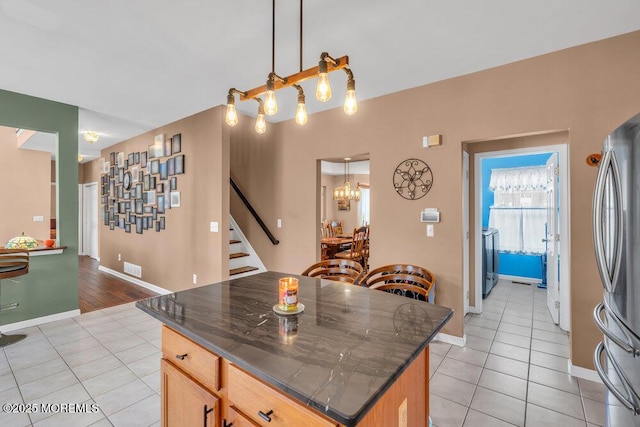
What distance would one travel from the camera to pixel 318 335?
1159 mm

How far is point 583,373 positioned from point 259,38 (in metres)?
3.68

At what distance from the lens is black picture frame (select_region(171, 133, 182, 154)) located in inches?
176

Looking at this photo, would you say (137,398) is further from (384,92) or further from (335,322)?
(384,92)

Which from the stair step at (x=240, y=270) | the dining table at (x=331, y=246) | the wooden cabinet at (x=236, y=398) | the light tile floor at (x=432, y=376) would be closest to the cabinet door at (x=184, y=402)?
the wooden cabinet at (x=236, y=398)

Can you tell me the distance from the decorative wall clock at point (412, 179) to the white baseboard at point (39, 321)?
4.20m

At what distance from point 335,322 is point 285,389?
19.5 inches

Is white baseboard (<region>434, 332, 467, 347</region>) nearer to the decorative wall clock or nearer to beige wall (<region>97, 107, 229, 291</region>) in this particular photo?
the decorative wall clock

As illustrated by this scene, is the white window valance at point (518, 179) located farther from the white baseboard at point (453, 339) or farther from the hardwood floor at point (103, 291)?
the hardwood floor at point (103, 291)

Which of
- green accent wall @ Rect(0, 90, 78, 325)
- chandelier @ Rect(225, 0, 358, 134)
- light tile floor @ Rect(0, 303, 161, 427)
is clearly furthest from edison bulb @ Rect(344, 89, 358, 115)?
green accent wall @ Rect(0, 90, 78, 325)

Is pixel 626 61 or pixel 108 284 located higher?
pixel 626 61

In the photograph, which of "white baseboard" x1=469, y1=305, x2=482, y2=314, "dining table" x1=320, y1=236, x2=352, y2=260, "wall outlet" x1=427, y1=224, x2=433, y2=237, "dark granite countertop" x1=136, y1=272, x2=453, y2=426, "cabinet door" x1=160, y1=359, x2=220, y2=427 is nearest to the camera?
"dark granite countertop" x1=136, y1=272, x2=453, y2=426

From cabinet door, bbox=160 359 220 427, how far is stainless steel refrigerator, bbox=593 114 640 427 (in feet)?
5.50

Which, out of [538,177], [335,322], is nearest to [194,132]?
[335,322]

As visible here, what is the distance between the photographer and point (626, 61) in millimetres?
2256
